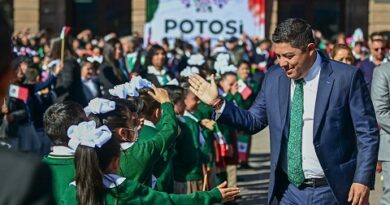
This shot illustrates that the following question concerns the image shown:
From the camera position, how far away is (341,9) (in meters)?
31.9

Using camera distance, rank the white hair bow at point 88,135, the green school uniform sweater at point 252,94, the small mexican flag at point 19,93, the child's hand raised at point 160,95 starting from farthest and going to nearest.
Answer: the green school uniform sweater at point 252,94, the small mexican flag at point 19,93, the child's hand raised at point 160,95, the white hair bow at point 88,135

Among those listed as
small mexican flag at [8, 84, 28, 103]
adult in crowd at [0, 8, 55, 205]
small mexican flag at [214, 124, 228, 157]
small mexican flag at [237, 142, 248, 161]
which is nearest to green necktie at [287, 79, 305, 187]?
adult in crowd at [0, 8, 55, 205]

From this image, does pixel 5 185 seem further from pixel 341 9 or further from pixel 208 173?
pixel 341 9

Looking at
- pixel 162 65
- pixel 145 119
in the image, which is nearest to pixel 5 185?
pixel 145 119

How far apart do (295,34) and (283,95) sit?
34cm

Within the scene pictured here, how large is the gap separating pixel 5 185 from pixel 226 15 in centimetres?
2130

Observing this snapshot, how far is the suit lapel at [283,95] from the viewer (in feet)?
18.2

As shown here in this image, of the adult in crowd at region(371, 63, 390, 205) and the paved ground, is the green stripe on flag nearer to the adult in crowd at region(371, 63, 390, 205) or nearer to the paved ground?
the paved ground

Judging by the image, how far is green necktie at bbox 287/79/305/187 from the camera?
18.0 feet

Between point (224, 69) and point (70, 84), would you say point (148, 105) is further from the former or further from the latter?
point (70, 84)

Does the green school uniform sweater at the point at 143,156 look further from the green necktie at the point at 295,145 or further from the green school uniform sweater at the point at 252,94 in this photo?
the green school uniform sweater at the point at 252,94

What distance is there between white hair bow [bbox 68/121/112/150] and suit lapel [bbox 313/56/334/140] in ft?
4.15

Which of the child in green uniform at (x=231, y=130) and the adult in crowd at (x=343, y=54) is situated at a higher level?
the adult in crowd at (x=343, y=54)

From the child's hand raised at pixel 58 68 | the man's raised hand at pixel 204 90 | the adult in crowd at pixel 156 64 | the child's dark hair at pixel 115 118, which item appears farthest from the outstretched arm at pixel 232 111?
the child's hand raised at pixel 58 68
